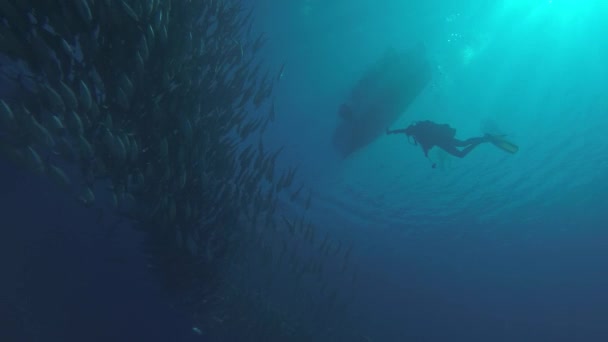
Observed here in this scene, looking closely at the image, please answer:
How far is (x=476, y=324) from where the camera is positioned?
3169cm

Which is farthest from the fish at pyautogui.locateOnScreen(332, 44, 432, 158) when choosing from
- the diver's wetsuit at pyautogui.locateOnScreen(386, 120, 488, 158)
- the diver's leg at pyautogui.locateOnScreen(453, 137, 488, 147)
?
the diver's leg at pyautogui.locateOnScreen(453, 137, 488, 147)

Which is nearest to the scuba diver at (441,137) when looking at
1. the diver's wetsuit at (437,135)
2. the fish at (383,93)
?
the diver's wetsuit at (437,135)

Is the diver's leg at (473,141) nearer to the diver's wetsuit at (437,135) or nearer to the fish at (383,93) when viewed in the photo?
the diver's wetsuit at (437,135)

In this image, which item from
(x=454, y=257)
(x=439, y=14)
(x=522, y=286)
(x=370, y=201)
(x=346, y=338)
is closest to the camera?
(x=439, y=14)

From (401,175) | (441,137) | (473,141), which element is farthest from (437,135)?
(401,175)

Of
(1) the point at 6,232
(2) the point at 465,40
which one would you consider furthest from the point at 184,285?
(2) the point at 465,40

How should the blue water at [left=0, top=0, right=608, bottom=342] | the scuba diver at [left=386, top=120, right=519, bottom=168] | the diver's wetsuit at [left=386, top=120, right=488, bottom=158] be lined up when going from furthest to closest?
the blue water at [left=0, top=0, right=608, bottom=342] < the diver's wetsuit at [left=386, top=120, right=488, bottom=158] < the scuba diver at [left=386, top=120, right=519, bottom=168]

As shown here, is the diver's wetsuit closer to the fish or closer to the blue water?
the fish

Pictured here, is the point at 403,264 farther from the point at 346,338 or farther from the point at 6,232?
the point at 6,232

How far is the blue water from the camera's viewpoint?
12.6m

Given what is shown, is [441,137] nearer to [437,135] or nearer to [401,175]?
[437,135]

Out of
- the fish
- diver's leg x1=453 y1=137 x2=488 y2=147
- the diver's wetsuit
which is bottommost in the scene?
the diver's wetsuit

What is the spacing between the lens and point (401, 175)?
62.3 feet

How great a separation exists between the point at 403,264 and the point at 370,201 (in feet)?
32.7
